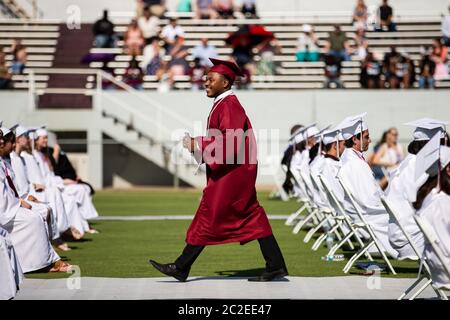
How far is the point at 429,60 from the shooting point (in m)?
34.0

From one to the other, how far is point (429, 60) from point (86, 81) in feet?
32.0

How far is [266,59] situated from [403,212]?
71.4 ft

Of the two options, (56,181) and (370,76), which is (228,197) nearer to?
(56,181)

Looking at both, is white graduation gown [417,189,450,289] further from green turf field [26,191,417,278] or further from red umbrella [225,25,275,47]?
red umbrella [225,25,275,47]

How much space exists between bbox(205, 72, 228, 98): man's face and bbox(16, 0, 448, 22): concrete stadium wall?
26148mm

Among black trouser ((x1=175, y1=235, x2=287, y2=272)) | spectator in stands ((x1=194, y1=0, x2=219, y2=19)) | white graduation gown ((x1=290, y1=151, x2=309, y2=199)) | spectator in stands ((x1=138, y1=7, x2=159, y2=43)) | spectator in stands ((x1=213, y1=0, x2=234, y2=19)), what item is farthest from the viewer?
spectator in stands ((x1=194, y1=0, x2=219, y2=19))

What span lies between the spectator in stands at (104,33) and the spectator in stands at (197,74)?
271cm

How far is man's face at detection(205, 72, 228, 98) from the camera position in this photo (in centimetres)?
1252

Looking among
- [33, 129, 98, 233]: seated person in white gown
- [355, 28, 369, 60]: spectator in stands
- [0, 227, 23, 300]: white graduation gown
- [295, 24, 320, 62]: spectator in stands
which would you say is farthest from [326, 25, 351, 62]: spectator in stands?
[0, 227, 23, 300]: white graduation gown

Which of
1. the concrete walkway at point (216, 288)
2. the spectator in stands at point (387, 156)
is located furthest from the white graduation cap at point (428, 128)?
the spectator in stands at point (387, 156)

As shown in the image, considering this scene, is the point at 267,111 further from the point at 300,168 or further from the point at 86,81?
the point at 300,168

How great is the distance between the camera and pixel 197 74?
33.9m

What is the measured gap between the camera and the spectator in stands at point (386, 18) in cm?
3578

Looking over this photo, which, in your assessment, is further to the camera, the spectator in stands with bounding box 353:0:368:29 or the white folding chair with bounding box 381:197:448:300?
the spectator in stands with bounding box 353:0:368:29
